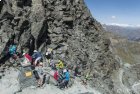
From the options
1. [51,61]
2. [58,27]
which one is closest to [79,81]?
[51,61]

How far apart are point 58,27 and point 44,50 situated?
18.5ft

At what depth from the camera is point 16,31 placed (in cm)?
4344

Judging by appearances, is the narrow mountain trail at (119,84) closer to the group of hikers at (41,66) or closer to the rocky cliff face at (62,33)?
the rocky cliff face at (62,33)

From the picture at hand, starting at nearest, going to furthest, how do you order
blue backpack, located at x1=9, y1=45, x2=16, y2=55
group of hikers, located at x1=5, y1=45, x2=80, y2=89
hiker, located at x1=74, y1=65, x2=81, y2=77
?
group of hikers, located at x1=5, y1=45, x2=80, y2=89, blue backpack, located at x1=9, y1=45, x2=16, y2=55, hiker, located at x1=74, y1=65, x2=81, y2=77

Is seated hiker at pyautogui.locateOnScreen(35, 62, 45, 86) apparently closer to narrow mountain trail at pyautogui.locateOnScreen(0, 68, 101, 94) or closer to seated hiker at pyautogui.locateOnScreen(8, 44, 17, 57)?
narrow mountain trail at pyautogui.locateOnScreen(0, 68, 101, 94)

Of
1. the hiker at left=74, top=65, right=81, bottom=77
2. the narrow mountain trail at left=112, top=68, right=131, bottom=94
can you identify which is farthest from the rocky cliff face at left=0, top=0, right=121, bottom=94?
the narrow mountain trail at left=112, top=68, right=131, bottom=94

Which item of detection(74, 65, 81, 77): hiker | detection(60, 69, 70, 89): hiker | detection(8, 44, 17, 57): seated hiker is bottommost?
detection(74, 65, 81, 77): hiker

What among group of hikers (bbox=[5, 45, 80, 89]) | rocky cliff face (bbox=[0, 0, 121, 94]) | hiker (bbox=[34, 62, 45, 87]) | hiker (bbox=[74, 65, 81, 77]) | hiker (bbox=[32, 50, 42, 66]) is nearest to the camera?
hiker (bbox=[34, 62, 45, 87])

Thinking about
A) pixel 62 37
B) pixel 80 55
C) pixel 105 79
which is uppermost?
pixel 62 37

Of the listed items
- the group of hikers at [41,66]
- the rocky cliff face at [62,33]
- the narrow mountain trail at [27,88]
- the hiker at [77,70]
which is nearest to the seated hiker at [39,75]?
the group of hikers at [41,66]

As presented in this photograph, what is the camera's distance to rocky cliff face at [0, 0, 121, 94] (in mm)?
43469

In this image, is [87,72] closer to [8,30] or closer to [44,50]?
[44,50]

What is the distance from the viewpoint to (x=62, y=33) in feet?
168

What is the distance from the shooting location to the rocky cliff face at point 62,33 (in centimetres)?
4347
